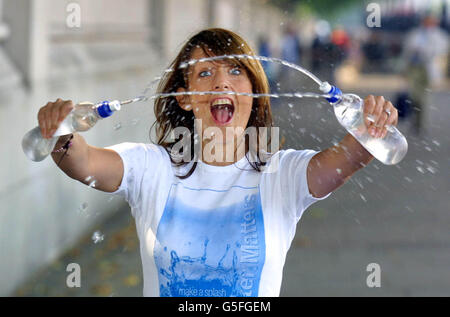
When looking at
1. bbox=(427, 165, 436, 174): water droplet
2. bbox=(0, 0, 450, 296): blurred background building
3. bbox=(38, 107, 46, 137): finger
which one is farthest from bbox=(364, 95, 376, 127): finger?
bbox=(427, 165, 436, 174): water droplet

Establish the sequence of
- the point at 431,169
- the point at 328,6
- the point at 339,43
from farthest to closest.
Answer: the point at 328,6
the point at 339,43
the point at 431,169

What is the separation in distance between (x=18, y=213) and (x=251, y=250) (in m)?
3.45

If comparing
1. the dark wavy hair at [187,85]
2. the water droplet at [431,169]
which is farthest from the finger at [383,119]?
the water droplet at [431,169]

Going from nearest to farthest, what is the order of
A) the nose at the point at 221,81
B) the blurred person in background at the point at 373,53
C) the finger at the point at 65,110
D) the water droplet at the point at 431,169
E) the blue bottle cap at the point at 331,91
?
the finger at the point at 65,110 → the blue bottle cap at the point at 331,91 → the nose at the point at 221,81 → the water droplet at the point at 431,169 → the blurred person in background at the point at 373,53

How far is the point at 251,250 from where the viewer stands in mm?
2293

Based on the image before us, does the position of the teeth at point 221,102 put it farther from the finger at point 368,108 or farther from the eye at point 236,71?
the finger at point 368,108

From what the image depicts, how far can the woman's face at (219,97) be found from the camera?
237cm

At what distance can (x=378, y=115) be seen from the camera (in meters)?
2.21

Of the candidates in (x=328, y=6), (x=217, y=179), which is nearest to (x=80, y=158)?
(x=217, y=179)

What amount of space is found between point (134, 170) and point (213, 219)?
292mm

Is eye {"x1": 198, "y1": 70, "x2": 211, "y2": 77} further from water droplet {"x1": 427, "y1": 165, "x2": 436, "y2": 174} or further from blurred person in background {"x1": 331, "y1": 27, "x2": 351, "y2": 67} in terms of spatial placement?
blurred person in background {"x1": 331, "y1": 27, "x2": 351, "y2": 67}

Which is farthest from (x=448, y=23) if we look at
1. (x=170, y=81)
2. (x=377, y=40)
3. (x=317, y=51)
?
(x=170, y=81)

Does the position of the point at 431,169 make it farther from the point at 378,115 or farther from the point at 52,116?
the point at 52,116

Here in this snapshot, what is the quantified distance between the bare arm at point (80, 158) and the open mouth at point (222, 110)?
315 millimetres
